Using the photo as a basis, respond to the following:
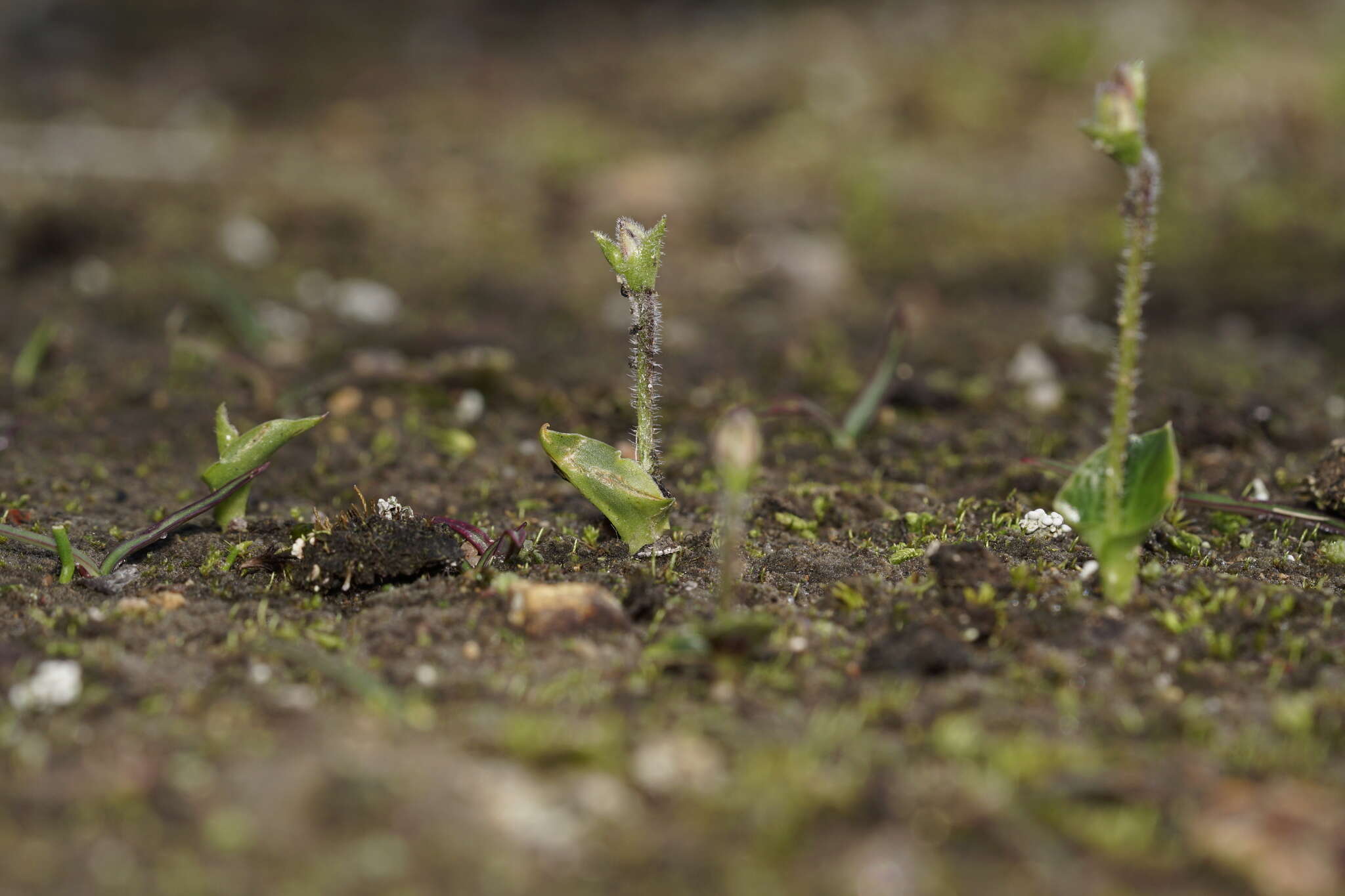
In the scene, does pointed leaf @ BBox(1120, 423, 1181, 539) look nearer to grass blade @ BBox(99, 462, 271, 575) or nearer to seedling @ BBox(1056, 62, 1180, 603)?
seedling @ BBox(1056, 62, 1180, 603)

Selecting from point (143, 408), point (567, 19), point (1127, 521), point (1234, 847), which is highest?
point (567, 19)

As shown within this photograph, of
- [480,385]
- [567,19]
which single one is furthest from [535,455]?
[567,19]

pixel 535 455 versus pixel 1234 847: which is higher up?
pixel 1234 847

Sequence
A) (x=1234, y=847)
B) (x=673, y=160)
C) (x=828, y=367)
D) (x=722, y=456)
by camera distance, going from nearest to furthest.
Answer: (x=1234, y=847) < (x=722, y=456) < (x=828, y=367) < (x=673, y=160)

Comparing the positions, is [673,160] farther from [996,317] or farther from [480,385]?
[480,385]

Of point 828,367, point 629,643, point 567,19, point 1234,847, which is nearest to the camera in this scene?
point 1234,847

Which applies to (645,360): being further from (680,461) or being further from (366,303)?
(366,303)

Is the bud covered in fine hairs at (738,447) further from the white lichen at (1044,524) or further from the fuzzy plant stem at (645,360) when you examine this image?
the white lichen at (1044,524)

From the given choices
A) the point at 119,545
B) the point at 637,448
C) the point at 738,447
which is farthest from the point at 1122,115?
the point at 119,545

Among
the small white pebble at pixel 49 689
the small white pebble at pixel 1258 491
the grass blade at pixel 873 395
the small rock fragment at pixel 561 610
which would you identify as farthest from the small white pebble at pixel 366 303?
the small white pebble at pixel 1258 491
